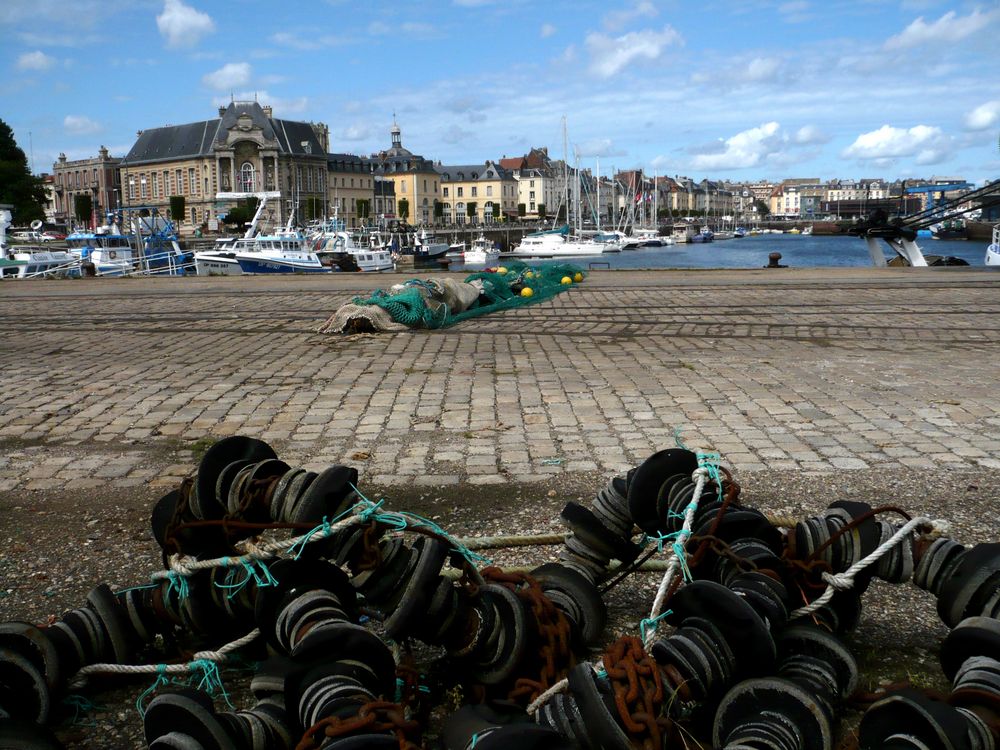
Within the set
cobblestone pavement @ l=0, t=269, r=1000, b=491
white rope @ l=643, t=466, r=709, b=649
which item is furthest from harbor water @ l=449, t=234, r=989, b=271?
white rope @ l=643, t=466, r=709, b=649

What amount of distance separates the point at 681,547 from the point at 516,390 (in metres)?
4.89

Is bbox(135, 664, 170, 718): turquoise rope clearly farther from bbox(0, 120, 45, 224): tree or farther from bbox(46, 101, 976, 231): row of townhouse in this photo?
bbox(46, 101, 976, 231): row of townhouse

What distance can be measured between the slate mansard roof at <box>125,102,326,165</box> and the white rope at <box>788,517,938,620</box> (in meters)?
114

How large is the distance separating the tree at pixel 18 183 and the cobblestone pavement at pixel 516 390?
2824 inches

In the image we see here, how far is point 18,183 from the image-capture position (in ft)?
249

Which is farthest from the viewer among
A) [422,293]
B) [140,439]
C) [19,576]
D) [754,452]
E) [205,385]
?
[422,293]

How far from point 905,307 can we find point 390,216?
123453 millimetres

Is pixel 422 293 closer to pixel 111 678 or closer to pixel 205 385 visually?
pixel 205 385

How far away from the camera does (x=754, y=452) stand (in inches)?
210

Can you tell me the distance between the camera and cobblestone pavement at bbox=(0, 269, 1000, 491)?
211 inches

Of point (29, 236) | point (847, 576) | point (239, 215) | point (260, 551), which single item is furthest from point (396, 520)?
point (239, 215)

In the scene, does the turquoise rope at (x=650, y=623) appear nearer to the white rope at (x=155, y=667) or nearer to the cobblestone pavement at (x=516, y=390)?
the white rope at (x=155, y=667)

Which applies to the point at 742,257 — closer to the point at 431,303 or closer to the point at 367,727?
the point at 431,303

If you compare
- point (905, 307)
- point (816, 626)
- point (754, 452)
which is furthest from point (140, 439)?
point (905, 307)
